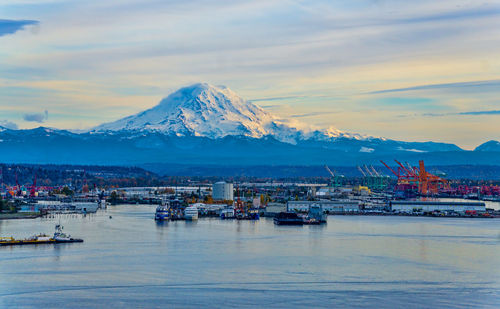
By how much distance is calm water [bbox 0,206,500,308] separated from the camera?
8.90 meters

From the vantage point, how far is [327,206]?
77.4ft

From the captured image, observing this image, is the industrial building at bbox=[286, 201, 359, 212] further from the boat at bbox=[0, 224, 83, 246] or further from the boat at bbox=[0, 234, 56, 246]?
the boat at bbox=[0, 234, 56, 246]

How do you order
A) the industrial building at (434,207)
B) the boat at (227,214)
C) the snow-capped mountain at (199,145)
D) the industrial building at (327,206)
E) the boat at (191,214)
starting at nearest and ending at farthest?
1. the boat at (191,214)
2. the boat at (227,214)
3. the industrial building at (327,206)
4. the industrial building at (434,207)
5. the snow-capped mountain at (199,145)

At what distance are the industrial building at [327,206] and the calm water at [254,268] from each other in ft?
19.5

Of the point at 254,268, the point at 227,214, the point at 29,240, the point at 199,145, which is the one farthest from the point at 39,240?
the point at 199,145

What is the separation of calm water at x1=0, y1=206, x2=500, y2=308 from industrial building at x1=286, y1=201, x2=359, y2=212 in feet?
19.5

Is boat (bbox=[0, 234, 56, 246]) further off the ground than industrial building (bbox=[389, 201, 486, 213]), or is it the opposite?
industrial building (bbox=[389, 201, 486, 213])

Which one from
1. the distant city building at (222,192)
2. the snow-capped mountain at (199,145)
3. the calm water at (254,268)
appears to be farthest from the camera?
the snow-capped mountain at (199,145)

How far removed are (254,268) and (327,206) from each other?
1281 centimetres

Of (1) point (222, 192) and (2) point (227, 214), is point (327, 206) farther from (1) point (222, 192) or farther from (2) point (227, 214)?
(1) point (222, 192)

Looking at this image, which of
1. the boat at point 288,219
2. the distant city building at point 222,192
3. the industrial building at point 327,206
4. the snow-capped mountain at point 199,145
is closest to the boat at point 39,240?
the boat at point 288,219

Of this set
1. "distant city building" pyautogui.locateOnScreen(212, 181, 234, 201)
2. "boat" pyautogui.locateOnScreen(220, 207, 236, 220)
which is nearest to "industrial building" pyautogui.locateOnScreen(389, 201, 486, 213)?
"boat" pyautogui.locateOnScreen(220, 207, 236, 220)

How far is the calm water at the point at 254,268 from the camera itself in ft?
29.2

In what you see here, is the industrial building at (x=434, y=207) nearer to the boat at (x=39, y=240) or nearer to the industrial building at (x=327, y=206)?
the industrial building at (x=327, y=206)
